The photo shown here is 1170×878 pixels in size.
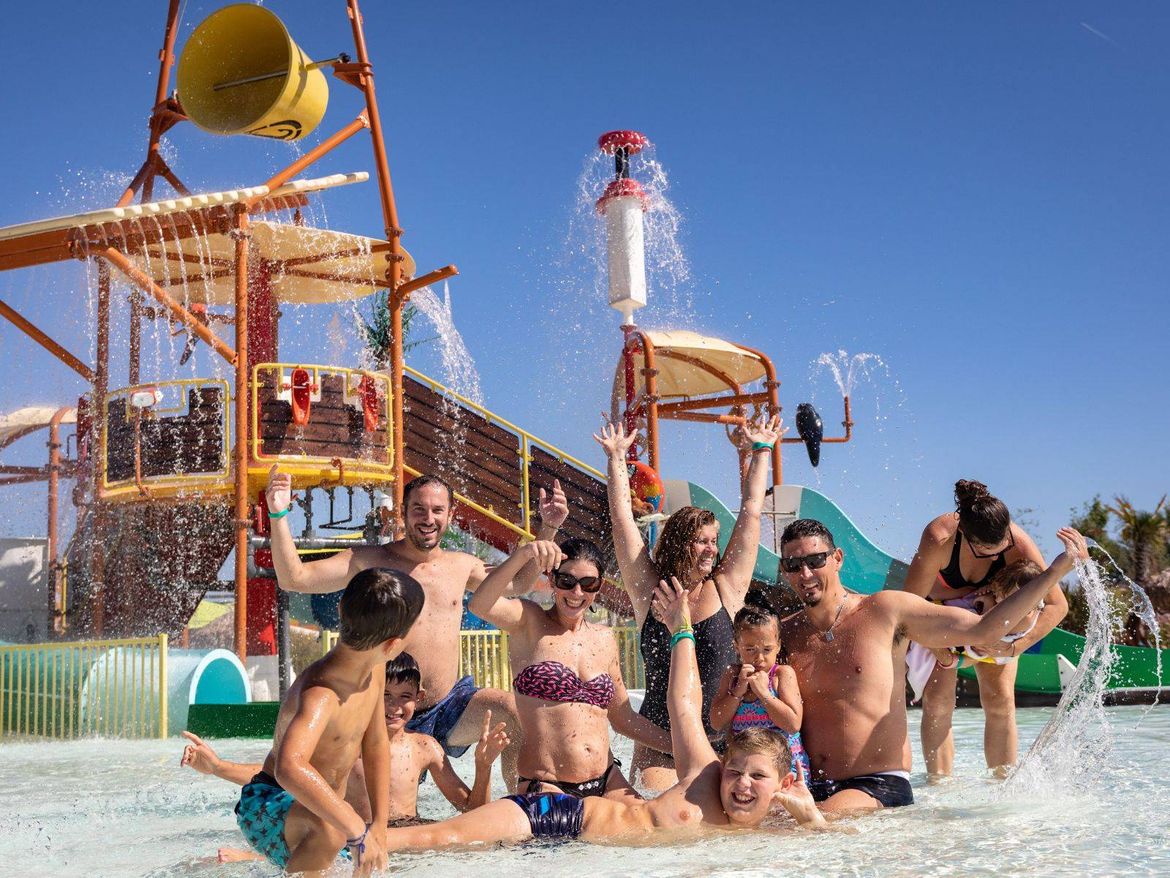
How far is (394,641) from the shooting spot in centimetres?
356

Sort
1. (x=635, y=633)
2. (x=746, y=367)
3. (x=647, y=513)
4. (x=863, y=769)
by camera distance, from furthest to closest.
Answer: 1. (x=746, y=367)
2. (x=647, y=513)
3. (x=635, y=633)
4. (x=863, y=769)

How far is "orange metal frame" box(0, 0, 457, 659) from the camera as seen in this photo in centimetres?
1216

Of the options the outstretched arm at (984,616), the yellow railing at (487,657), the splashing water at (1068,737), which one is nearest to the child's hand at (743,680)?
the outstretched arm at (984,616)

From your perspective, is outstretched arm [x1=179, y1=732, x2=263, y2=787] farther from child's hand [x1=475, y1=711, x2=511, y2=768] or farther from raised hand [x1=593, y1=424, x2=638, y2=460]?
raised hand [x1=593, y1=424, x2=638, y2=460]

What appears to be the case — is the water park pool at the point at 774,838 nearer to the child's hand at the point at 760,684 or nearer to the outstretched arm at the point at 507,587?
the child's hand at the point at 760,684

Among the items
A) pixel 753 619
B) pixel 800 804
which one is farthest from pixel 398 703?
pixel 800 804

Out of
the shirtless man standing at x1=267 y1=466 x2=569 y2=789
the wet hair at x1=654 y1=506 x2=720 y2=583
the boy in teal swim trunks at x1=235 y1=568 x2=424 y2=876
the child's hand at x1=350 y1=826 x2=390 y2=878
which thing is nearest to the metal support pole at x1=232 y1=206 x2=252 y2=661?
the shirtless man standing at x1=267 y1=466 x2=569 y2=789

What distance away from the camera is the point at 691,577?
511 cm

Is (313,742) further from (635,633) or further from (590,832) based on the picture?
(635,633)

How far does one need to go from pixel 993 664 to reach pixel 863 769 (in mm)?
1582

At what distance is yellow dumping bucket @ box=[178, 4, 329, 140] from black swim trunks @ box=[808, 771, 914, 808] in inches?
400

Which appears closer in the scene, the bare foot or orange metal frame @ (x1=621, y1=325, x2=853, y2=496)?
the bare foot

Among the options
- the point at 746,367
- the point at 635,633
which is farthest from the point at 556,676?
the point at 746,367

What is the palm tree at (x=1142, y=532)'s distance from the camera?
27.4 meters
